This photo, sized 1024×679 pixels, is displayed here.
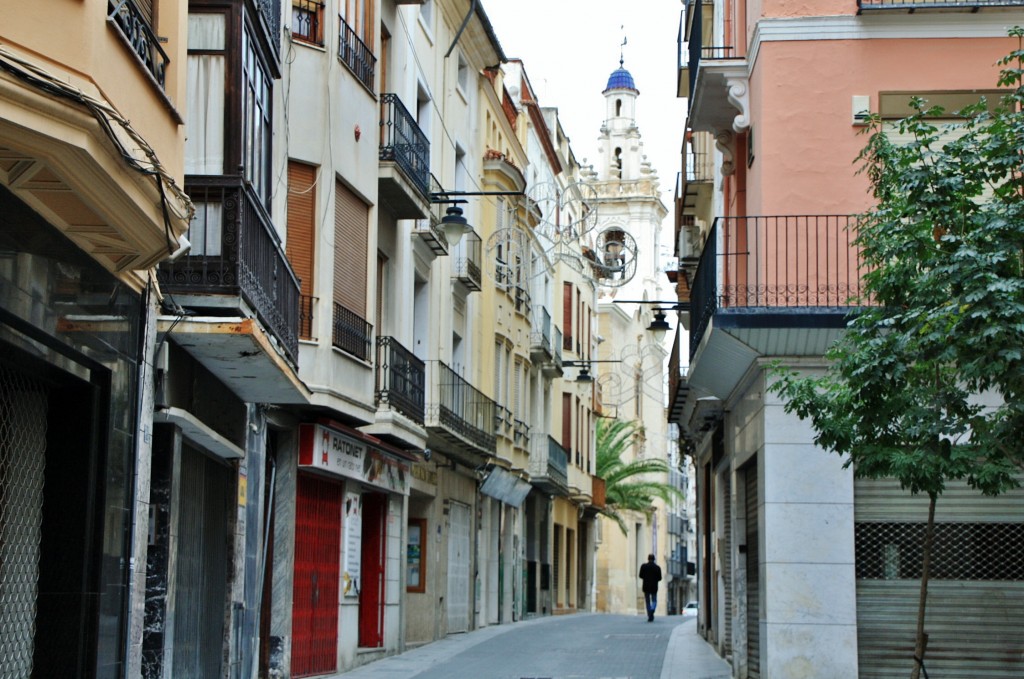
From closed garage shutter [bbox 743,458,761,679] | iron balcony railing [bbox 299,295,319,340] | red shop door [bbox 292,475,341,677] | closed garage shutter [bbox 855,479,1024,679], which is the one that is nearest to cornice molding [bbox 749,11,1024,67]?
closed garage shutter [bbox 855,479,1024,679]

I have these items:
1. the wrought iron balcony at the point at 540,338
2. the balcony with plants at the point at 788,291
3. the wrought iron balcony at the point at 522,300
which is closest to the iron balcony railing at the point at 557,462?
the wrought iron balcony at the point at 540,338

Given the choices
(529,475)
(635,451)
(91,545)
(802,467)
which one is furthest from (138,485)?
(635,451)

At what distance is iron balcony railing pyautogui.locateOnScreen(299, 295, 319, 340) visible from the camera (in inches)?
767

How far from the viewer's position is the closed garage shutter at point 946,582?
15930mm

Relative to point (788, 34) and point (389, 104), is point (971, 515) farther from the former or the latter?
point (389, 104)

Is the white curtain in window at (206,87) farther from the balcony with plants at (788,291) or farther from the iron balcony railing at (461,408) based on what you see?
the iron balcony railing at (461,408)

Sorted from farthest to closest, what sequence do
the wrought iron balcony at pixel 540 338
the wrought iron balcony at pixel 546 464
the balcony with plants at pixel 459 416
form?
the wrought iron balcony at pixel 546 464
the wrought iron balcony at pixel 540 338
the balcony with plants at pixel 459 416

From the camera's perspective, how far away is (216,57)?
14578mm

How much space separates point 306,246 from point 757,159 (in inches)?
232

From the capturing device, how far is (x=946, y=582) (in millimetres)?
16109

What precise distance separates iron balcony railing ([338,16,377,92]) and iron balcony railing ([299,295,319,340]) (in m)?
3.25

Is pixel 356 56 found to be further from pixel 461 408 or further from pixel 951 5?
pixel 461 408

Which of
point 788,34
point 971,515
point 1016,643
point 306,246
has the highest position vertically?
point 788,34

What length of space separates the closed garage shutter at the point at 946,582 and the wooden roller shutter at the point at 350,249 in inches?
300
